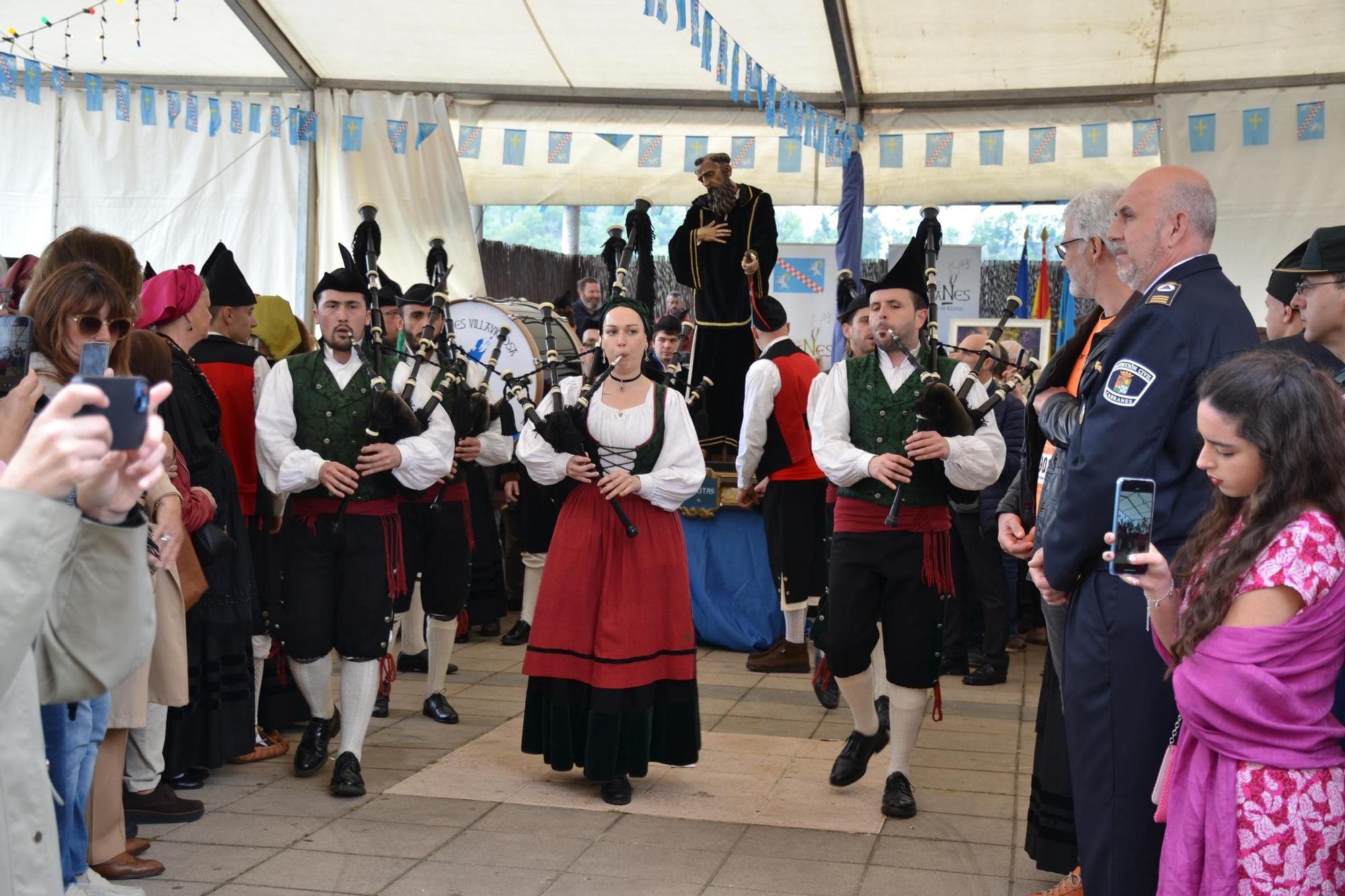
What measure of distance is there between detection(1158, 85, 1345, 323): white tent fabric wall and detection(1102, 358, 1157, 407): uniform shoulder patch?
239 inches

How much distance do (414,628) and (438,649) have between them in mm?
771

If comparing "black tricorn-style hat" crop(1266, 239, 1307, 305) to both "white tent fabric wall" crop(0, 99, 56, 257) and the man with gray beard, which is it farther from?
"white tent fabric wall" crop(0, 99, 56, 257)

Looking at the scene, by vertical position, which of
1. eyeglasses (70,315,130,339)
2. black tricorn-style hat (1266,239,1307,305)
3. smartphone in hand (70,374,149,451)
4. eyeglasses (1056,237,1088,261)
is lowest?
smartphone in hand (70,374,149,451)

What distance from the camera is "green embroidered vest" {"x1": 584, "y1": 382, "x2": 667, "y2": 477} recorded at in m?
4.75

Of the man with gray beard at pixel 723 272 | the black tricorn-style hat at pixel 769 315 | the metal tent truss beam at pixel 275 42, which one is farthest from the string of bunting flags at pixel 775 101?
the metal tent truss beam at pixel 275 42

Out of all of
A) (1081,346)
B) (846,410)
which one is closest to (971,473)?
(846,410)

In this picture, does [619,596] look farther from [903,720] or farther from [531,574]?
[531,574]

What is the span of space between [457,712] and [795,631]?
6.83ft

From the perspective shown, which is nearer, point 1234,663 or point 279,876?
point 1234,663

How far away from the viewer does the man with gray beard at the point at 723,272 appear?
306 inches

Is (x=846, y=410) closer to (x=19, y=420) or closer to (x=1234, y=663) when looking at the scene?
(x=1234, y=663)

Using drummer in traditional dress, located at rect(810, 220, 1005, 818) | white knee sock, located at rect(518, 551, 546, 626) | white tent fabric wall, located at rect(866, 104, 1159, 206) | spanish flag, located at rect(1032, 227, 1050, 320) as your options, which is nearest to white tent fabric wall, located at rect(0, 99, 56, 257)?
white knee sock, located at rect(518, 551, 546, 626)

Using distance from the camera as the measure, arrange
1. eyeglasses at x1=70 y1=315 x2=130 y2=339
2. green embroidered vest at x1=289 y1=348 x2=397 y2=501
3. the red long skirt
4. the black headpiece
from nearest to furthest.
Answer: eyeglasses at x1=70 y1=315 x2=130 y2=339 < the red long skirt < green embroidered vest at x1=289 y1=348 x2=397 y2=501 < the black headpiece

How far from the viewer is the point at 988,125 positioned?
8984 millimetres
